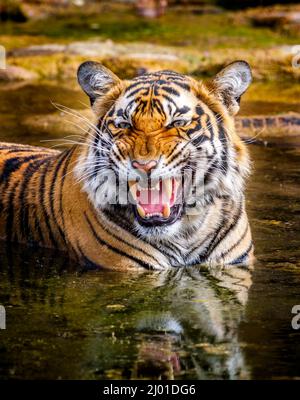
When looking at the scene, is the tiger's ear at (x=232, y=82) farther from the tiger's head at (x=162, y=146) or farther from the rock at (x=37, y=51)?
the rock at (x=37, y=51)

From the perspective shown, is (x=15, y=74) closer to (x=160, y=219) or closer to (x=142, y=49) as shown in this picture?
(x=142, y=49)

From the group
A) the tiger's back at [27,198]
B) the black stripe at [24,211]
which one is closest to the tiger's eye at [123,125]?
the tiger's back at [27,198]

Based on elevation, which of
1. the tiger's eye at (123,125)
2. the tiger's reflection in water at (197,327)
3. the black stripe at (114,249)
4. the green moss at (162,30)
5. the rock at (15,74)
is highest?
the green moss at (162,30)

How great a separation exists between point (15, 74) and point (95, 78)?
6.99 metres

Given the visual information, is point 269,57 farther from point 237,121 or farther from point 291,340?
point 291,340

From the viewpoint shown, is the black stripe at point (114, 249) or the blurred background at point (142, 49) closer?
the black stripe at point (114, 249)

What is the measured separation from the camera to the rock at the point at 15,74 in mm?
12766

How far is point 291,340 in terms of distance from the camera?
191 inches

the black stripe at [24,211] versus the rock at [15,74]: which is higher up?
the rock at [15,74]

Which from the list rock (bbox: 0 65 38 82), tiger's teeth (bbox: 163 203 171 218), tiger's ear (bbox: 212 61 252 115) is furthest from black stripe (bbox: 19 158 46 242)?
rock (bbox: 0 65 38 82)

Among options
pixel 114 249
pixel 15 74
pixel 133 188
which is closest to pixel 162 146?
pixel 133 188

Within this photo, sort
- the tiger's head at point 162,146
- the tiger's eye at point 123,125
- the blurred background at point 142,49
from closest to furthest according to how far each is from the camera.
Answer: the tiger's head at point 162,146 < the tiger's eye at point 123,125 < the blurred background at point 142,49

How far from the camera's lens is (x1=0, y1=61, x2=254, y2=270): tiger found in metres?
5.69

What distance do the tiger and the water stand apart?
0.13 meters
